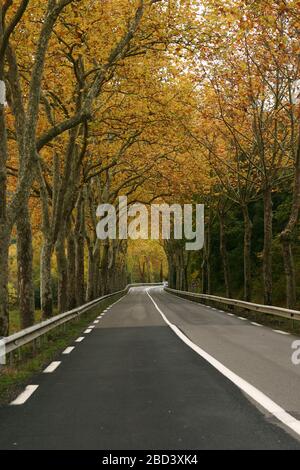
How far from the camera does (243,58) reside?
843 inches

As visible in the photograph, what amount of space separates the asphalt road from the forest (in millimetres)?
2975

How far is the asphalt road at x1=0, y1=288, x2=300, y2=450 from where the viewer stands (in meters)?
4.92

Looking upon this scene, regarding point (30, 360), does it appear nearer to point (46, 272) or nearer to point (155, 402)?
point (155, 402)

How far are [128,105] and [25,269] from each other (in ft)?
30.5

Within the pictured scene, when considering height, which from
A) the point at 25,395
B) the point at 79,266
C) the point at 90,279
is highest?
the point at 79,266

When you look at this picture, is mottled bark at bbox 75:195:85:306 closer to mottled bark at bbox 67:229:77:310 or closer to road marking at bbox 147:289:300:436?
mottled bark at bbox 67:229:77:310

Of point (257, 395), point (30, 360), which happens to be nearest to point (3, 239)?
point (30, 360)

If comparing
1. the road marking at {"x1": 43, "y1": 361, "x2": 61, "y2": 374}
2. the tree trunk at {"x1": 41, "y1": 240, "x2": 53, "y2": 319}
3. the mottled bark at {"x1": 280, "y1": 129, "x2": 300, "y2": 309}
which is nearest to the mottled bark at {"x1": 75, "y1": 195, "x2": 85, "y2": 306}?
the tree trunk at {"x1": 41, "y1": 240, "x2": 53, "y2": 319}

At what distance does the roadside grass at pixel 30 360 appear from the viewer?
300 inches

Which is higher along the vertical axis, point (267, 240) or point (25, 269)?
point (267, 240)

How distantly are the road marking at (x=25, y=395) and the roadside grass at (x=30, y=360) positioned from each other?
8cm

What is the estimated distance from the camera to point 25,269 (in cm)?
1430

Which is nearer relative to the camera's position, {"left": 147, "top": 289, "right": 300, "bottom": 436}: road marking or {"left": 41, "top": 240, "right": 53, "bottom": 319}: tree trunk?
{"left": 147, "top": 289, "right": 300, "bottom": 436}: road marking
